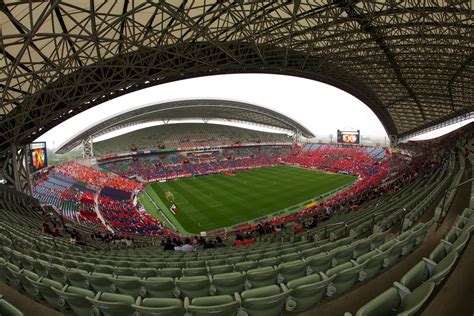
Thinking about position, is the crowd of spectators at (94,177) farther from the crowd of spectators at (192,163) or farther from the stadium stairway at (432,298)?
the stadium stairway at (432,298)

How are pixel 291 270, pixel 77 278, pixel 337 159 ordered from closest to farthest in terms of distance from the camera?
1. pixel 291 270
2. pixel 77 278
3. pixel 337 159

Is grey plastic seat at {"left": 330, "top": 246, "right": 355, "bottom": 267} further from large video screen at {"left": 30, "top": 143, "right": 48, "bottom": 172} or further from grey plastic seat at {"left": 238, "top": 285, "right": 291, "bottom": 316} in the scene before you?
large video screen at {"left": 30, "top": 143, "right": 48, "bottom": 172}

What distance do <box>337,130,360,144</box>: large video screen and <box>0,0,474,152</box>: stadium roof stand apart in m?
26.3

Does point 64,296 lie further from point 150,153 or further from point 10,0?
point 150,153

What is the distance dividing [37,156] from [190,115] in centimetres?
4038

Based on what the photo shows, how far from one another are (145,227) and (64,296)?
2134cm

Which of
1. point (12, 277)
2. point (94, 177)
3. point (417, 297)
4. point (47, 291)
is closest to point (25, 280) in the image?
point (12, 277)

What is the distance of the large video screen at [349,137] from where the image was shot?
2520 inches

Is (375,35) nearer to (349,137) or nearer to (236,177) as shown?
(236,177)

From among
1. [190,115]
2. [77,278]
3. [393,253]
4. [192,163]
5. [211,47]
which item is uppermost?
[211,47]

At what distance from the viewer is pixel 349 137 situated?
64688 millimetres

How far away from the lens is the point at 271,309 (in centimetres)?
294

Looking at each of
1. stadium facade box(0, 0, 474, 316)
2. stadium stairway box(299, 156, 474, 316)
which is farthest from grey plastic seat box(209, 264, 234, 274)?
stadium stairway box(299, 156, 474, 316)

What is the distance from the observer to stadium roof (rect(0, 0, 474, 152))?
12.6 meters
